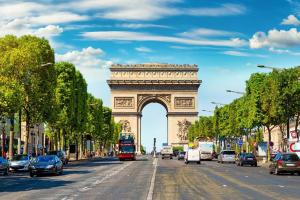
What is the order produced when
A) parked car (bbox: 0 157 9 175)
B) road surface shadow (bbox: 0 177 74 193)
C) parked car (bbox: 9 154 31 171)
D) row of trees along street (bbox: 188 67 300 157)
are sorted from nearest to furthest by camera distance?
road surface shadow (bbox: 0 177 74 193) < parked car (bbox: 0 157 9 175) < parked car (bbox: 9 154 31 171) < row of trees along street (bbox: 188 67 300 157)

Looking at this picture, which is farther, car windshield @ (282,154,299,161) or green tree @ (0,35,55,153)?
green tree @ (0,35,55,153)

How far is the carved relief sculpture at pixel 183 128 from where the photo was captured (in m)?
178

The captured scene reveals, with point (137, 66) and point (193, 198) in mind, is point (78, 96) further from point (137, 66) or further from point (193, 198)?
point (137, 66)

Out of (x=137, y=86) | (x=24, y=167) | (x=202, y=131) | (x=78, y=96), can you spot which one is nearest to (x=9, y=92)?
(x=24, y=167)

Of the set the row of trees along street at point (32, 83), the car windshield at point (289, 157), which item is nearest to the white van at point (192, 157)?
the row of trees along street at point (32, 83)

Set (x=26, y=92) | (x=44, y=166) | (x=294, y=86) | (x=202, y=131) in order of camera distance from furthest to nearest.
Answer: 1. (x=202, y=131)
2. (x=294, y=86)
3. (x=26, y=92)
4. (x=44, y=166)

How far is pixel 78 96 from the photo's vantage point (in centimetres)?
9669

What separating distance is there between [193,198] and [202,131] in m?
140

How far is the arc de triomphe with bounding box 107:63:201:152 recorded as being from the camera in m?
178

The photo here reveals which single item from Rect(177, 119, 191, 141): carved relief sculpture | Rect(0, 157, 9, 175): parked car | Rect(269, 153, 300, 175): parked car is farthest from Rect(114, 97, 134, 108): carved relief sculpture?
Rect(269, 153, 300, 175): parked car

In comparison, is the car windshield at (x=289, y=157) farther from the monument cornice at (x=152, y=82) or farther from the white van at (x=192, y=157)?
the monument cornice at (x=152, y=82)

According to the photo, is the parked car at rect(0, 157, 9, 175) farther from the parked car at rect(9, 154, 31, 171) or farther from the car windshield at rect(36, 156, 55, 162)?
the parked car at rect(9, 154, 31, 171)

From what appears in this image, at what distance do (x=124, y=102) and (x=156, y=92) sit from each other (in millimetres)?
8512

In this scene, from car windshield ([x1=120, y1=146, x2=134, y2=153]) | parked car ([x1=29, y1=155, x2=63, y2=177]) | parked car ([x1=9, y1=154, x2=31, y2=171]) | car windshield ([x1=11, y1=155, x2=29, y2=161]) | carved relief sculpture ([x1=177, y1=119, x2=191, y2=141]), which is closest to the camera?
parked car ([x1=29, y1=155, x2=63, y2=177])
